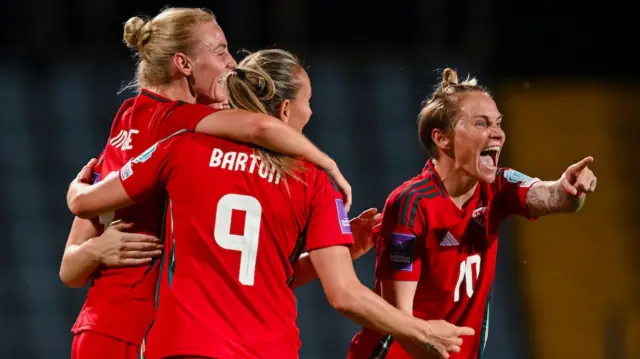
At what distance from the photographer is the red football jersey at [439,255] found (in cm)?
308

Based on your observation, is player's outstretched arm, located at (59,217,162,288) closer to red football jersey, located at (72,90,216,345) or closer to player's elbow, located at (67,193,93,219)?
red football jersey, located at (72,90,216,345)

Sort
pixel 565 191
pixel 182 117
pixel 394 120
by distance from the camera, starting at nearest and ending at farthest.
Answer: pixel 182 117 < pixel 565 191 < pixel 394 120

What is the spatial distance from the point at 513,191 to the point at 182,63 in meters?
1.17

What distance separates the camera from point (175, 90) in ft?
9.94

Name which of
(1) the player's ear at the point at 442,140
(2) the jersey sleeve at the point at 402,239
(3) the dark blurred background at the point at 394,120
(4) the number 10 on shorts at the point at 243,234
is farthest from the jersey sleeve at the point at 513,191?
(3) the dark blurred background at the point at 394,120

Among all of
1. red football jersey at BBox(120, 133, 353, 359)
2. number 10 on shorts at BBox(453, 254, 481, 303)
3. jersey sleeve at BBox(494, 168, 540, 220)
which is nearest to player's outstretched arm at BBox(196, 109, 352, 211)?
red football jersey at BBox(120, 133, 353, 359)

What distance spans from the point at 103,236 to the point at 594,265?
3681 millimetres

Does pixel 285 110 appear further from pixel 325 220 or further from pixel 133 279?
pixel 133 279

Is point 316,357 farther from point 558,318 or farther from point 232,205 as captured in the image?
point 232,205

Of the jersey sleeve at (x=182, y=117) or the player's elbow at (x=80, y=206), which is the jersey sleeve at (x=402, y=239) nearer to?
the jersey sleeve at (x=182, y=117)

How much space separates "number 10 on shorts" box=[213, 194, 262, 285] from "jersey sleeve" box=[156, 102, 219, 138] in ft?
1.14

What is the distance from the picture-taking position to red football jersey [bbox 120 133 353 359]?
2301mm

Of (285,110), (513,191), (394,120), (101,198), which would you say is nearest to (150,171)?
(101,198)

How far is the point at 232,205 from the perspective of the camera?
7.61 ft
